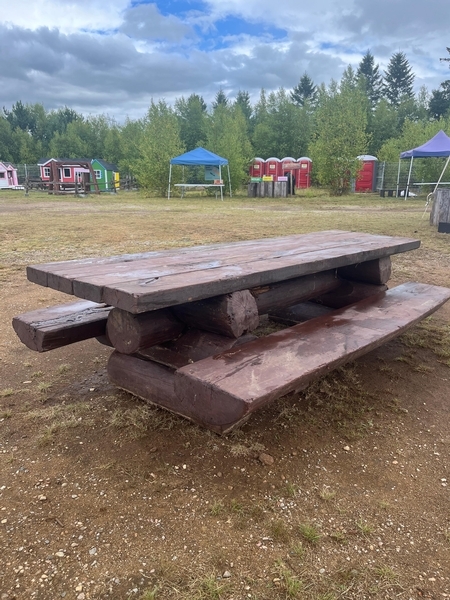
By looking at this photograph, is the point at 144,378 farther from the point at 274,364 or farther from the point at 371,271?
the point at 371,271

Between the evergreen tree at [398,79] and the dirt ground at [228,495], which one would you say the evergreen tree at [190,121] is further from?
the dirt ground at [228,495]

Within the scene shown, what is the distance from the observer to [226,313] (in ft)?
7.59

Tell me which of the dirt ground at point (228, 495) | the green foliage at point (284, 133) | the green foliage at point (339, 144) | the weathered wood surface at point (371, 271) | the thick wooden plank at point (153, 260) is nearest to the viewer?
the dirt ground at point (228, 495)

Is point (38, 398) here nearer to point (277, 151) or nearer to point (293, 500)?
point (293, 500)

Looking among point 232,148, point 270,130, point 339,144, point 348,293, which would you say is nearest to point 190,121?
point 270,130

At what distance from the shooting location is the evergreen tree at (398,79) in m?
64.4

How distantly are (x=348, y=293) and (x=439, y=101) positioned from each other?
5607cm

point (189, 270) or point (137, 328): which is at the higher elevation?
point (189, 270)

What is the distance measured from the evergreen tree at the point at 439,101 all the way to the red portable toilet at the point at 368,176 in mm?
27065


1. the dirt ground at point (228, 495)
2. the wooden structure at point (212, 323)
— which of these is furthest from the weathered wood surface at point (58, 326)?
the dirt ground at point (228, 495)

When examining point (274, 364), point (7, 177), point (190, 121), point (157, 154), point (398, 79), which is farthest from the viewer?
point (398, 79)

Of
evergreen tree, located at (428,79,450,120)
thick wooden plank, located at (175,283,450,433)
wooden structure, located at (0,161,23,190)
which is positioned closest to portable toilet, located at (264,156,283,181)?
wooden structure, located at (0,161,23,190)

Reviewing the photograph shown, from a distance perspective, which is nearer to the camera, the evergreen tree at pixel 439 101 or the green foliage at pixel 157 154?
the green foliage at pixel 157 154

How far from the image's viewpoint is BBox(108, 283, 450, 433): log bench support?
69.7 inches
